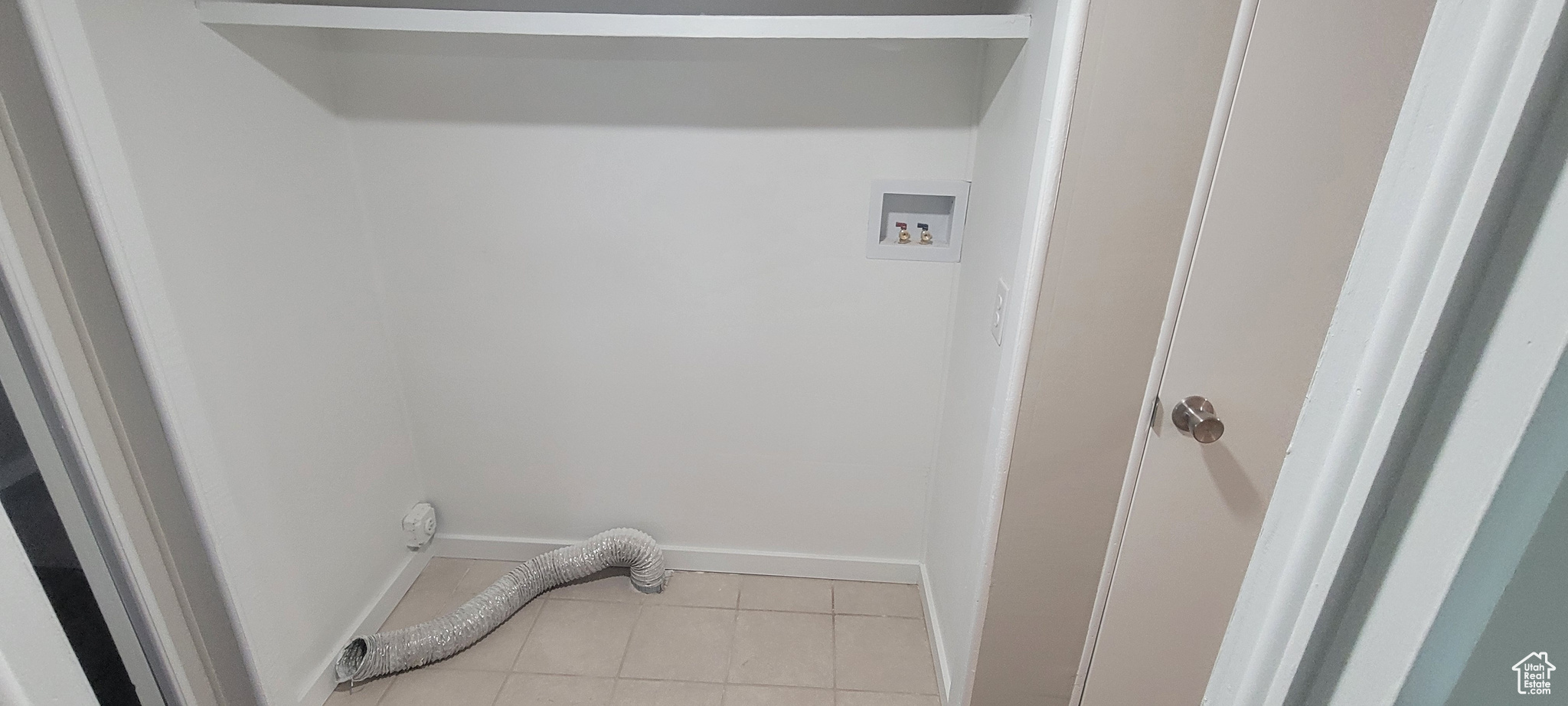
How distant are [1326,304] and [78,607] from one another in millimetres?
2098

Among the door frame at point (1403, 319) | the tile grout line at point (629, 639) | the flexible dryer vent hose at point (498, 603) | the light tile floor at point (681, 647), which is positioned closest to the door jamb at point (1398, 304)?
the door frame at point (1403, 319)

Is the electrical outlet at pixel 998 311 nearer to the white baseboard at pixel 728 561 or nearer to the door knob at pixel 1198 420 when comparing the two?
the door knob at pixel 1198 420

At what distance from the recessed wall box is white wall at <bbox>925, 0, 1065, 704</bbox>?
5 cm

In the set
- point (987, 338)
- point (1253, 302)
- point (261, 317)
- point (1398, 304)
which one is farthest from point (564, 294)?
point (1398, 304)

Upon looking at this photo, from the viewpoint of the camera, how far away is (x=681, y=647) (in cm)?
167

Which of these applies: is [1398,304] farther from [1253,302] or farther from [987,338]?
[987,338]

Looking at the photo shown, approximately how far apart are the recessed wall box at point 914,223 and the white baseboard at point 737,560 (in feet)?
3.22

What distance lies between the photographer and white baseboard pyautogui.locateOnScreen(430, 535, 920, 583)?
1.92 meters

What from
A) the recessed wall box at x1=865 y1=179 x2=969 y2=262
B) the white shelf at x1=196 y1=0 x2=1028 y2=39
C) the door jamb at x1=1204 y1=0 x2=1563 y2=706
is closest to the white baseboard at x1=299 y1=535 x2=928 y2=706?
the recessed wall box at x1=865 y1=179 x2=969 y2=262

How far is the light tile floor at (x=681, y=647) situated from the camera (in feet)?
5.04

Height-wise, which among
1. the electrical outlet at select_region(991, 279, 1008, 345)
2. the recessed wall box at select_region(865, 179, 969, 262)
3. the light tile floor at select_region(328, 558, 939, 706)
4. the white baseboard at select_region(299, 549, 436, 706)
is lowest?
the light tile floor at select_region(328, 558, 939, 706)

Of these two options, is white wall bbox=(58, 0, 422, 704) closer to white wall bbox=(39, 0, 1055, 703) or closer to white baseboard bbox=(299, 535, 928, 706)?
white wall bbox=(39, 0, 1055, 703)
